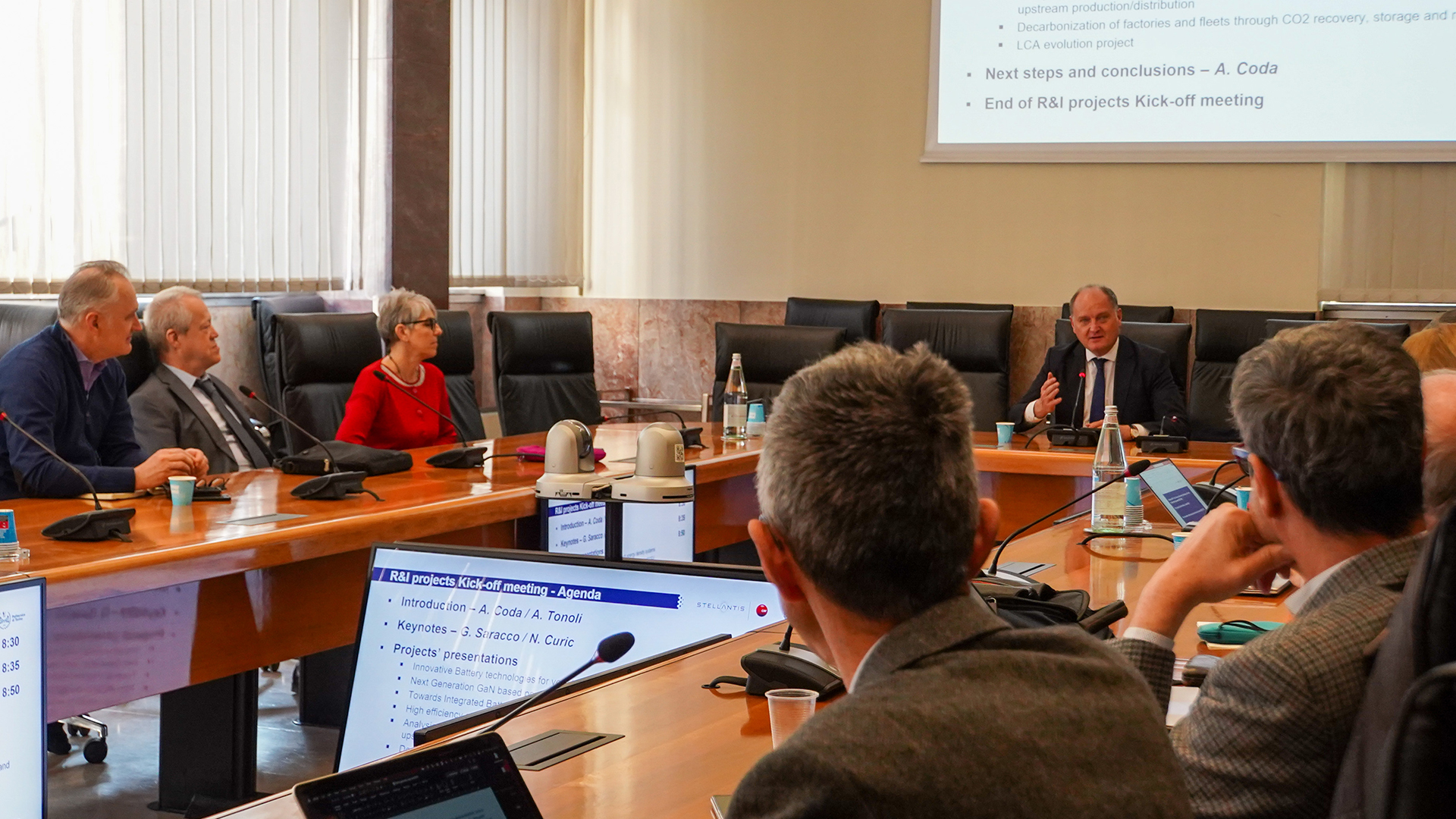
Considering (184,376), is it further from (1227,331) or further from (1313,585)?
(1227,331)

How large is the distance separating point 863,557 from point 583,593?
809 mm

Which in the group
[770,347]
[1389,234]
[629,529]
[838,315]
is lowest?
[629,529]

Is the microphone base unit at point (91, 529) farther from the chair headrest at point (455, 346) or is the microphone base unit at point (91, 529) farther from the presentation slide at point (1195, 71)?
the presentation slide at point (1195, 71)

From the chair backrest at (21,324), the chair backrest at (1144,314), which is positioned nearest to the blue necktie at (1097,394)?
the chair backrest at (1144,314)

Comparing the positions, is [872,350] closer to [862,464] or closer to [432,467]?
[862,464]

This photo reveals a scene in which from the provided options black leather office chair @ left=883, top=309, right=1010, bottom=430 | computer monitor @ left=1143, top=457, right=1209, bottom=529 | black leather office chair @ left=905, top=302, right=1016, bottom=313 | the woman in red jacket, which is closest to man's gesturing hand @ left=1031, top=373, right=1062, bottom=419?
black leather office chair @ left=883, top=309, right=1010, bottom=430

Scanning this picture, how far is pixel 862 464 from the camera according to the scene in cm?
90

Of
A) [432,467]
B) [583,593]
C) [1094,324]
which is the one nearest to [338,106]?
[432,467]

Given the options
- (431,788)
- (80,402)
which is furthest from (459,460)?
(431,788)

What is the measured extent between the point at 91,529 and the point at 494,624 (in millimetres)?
1093

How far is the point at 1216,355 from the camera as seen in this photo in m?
5.93

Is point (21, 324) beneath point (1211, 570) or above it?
above

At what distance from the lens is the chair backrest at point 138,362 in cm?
381

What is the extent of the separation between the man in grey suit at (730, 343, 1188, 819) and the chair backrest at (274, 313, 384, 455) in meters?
3.68
